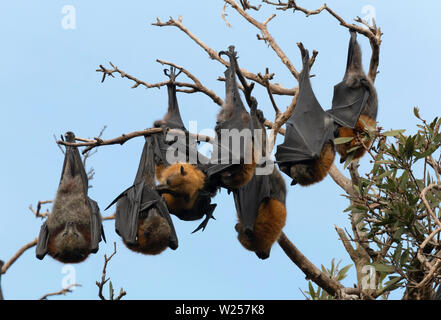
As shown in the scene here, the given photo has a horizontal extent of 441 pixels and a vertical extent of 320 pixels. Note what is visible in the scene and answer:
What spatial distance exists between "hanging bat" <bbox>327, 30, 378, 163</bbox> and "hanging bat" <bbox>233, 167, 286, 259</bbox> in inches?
44.6

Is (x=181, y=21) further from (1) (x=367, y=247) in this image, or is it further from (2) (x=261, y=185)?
(1) (x=367, y=247)

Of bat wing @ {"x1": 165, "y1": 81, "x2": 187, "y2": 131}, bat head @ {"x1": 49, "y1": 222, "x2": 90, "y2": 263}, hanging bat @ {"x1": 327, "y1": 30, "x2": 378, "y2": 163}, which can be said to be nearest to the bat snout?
bat head @ {"x1": 49, "y1": 222, "x2": 90, "y2": 263}

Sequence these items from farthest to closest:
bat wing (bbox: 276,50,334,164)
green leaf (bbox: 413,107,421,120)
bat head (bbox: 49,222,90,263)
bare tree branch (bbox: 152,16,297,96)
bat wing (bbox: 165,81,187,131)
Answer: bare tree branch (bbox: 152,16,297,96)
bat wing (bbox: 165,81,187,131)
bat head (bbox: 49,222,90,263)
bat wing (bbox: 276,50,334,164)
green leaf (bbox: 413,107,421,120)

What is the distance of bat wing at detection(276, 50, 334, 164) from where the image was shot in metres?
8.34

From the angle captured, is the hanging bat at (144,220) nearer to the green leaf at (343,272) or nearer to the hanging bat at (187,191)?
the hanging bat at (187,191)

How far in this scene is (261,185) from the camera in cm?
916

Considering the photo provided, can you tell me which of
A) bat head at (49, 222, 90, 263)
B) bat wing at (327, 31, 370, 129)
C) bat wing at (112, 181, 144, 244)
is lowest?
bat head at (49, 222, 90, 263)

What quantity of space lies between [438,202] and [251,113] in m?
2.69

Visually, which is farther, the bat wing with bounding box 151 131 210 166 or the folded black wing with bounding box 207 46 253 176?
the bat wing with bounding box 151 131 210 166

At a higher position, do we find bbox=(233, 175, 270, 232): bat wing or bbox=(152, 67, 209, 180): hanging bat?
bbox=(152, 67, 209, 180): hanging bat

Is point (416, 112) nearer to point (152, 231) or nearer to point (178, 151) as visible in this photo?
point (178, 151)

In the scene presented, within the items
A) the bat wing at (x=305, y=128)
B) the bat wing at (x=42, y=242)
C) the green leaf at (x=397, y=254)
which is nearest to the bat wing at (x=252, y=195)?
the bat wing at (x=305, y=128)

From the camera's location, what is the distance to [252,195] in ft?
30.1

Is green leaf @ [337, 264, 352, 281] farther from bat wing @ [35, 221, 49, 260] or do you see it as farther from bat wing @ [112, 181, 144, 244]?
bat wing @ [35, 221, 49, 260]
